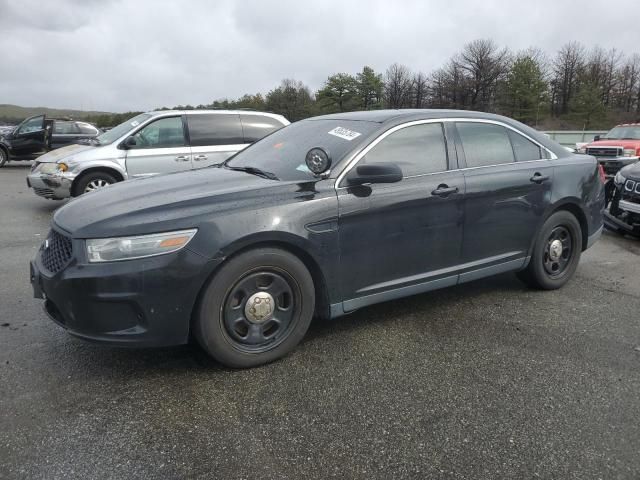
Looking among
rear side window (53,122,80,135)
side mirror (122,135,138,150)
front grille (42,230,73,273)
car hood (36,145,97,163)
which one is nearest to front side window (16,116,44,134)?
rear side window (53,122,80,135)

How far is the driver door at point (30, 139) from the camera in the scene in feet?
56.4

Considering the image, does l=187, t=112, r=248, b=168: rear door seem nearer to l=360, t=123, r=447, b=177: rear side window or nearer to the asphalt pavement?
the asphalt pavement

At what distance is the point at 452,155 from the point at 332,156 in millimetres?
1024

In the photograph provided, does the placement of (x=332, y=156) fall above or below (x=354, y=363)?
above

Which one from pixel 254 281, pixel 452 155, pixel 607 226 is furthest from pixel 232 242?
pixel 607 226

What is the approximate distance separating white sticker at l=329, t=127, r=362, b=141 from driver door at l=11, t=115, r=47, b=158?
16265 mm

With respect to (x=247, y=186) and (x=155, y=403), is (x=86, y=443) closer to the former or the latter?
(x=155, y=403)

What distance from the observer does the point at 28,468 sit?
226cm

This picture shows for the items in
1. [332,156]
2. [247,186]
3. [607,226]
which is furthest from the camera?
[607,226]

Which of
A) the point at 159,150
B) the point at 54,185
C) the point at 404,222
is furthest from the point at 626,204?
the point at 54,185

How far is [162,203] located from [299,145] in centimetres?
132

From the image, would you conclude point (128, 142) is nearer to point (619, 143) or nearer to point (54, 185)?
point (54, 185)

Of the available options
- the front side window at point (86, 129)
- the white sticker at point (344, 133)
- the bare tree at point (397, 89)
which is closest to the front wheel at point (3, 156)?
the front side window at point (86, 129)

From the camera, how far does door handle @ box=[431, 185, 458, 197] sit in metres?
3.73
